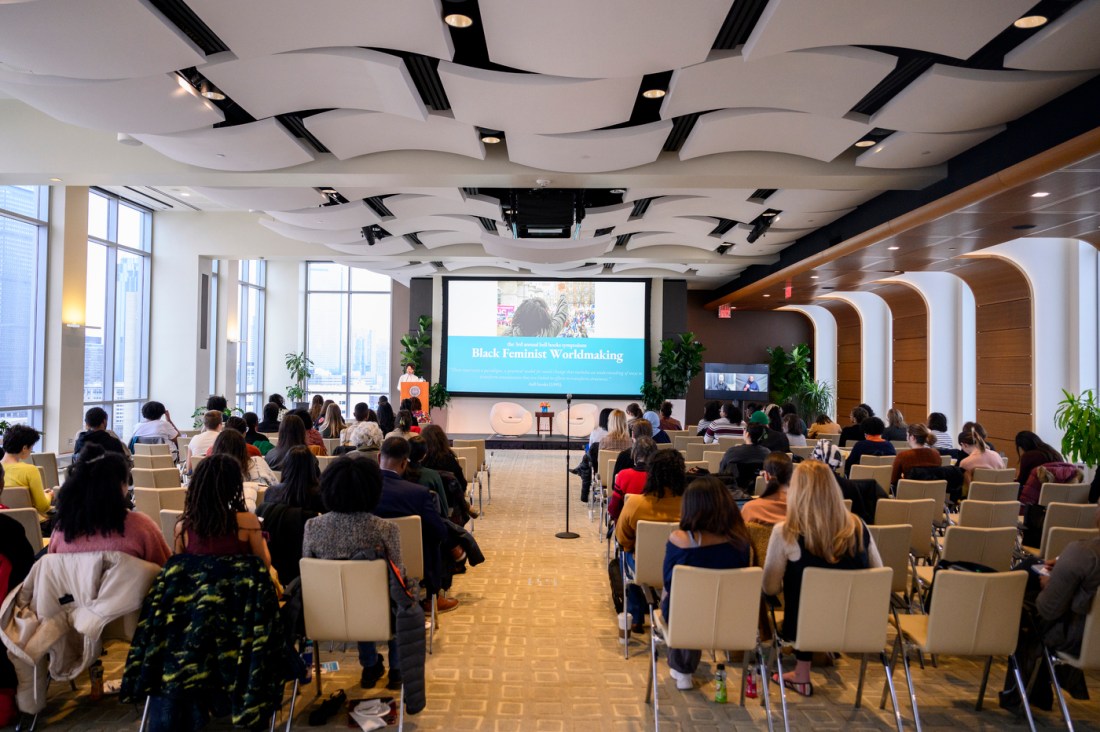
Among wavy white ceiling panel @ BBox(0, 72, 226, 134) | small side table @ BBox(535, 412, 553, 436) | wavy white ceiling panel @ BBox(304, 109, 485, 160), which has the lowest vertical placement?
small side table @ BBox(535, 412, 553, 436)

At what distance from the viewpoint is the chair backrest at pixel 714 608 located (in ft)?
10.1

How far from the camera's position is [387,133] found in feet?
21.8

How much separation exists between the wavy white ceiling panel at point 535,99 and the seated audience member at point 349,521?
3.23 m

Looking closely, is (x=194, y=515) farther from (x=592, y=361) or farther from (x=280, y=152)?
(x=592, y=361)

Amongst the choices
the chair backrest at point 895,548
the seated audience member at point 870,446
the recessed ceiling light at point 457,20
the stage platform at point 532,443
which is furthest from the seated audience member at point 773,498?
the stage platform at point 532,443

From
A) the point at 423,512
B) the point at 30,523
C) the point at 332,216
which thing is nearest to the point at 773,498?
the point at 423,512

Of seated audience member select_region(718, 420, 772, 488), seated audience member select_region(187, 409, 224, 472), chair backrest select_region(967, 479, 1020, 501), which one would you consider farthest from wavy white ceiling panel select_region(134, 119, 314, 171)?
chair backrest select_region(967, 479, 1020, 501)

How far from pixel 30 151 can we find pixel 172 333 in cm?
676

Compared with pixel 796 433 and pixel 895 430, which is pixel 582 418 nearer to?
pixel 895 430

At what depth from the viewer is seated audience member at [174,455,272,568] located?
2949 mm

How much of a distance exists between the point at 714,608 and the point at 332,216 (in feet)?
27.6

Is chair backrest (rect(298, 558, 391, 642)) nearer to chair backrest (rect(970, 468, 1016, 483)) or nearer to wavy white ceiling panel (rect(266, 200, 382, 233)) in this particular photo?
chair backrest (rect(970, 468, 1016, 483))

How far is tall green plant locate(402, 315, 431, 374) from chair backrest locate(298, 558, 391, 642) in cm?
1355

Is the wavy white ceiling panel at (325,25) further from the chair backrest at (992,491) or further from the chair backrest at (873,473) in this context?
the chair backrest at (992,491)
